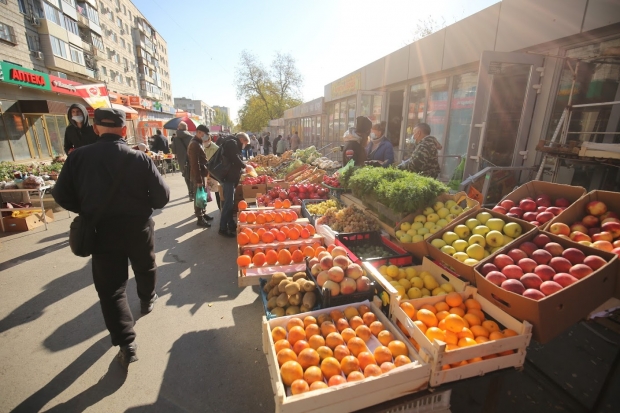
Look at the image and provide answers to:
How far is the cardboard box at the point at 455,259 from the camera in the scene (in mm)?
2285

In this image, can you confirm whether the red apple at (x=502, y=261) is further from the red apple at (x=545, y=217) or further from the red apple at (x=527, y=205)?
the red apple at (x=527, y=205)

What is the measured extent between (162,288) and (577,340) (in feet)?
16.7

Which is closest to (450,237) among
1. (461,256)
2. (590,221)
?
(461,256)

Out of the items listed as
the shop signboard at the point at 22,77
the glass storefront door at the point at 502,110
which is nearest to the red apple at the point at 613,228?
the glass storefront door at the point at 502,110

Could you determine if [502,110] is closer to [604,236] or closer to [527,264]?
[604,236]

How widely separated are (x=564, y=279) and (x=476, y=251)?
607 mm

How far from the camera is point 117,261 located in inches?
101

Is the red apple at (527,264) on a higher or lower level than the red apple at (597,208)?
lower

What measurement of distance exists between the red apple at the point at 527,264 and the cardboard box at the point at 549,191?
1.15m

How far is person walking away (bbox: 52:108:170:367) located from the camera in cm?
233

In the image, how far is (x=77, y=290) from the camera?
4.00m

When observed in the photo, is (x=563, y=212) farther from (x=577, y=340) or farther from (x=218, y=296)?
(x=218, y=296)

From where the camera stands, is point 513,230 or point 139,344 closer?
point 513,230

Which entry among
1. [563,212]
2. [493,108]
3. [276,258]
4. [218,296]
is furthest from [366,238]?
[493,108]
